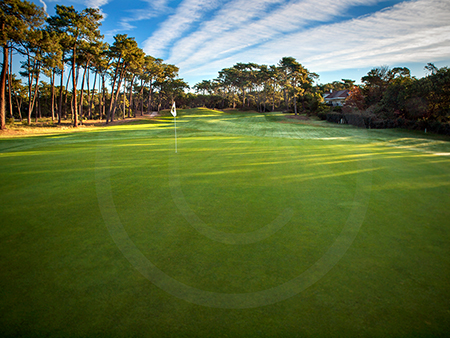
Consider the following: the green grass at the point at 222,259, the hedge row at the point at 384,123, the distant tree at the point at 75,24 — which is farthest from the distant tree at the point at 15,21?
the hedge row at the point at 384,123

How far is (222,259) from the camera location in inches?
134

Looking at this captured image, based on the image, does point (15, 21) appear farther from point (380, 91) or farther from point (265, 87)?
point (265, 87)

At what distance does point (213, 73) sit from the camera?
85500mm

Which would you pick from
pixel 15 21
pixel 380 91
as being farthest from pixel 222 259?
pixel 380 91

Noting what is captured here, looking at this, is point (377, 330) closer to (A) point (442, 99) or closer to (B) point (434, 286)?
(B) point (434, 286)

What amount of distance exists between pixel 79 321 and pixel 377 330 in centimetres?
272

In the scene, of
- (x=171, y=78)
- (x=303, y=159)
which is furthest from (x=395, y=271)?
(x=171, y=78)

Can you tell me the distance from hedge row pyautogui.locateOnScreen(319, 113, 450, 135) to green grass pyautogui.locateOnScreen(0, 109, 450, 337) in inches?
946

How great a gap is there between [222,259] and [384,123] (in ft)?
114

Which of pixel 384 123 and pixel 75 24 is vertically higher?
pixel 75 24

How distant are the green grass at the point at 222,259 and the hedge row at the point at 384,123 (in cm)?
2402

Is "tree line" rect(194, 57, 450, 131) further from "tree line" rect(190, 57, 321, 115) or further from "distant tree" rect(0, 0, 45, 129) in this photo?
"distant tree" rect(0, 0, 45, 129)

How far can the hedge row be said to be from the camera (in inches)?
982

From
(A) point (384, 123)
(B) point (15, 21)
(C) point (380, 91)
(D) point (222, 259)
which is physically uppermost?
(B) point (15, 21)
